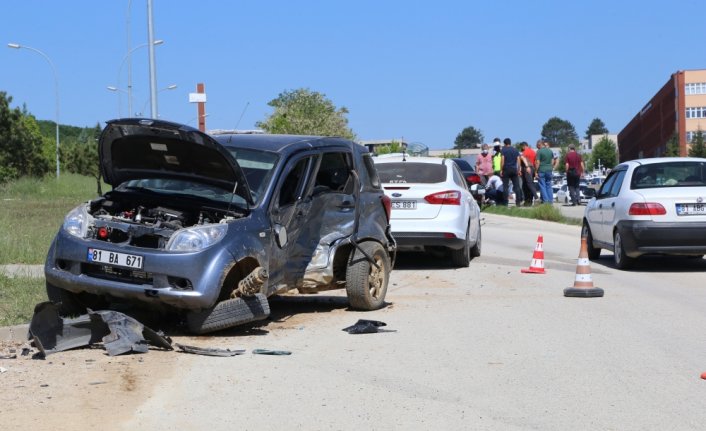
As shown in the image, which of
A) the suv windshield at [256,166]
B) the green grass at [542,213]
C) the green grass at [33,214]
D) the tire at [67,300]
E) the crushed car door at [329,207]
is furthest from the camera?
the green grass at [542,213]

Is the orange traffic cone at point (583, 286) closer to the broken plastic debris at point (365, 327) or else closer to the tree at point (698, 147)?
the broken plastic debris at point (365, 327)

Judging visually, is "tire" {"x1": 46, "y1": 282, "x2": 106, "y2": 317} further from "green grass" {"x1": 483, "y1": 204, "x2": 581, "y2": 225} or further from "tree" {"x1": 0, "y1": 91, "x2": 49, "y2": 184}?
"tree" {"x1": 0, "y1": 91, "x2": 49, "y2": 184}

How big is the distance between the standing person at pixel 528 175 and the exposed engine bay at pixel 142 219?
22.4m

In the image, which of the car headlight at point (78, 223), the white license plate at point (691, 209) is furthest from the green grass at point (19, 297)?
the white license plate at point (691, 209)

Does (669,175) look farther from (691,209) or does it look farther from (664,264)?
(664,264)

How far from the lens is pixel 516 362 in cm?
848

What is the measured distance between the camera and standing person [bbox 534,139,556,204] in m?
31.6

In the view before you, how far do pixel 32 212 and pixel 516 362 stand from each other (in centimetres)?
2514

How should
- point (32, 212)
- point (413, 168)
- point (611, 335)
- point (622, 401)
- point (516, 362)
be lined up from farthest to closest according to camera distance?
1. point (32, 212)
2. point (413, 168)
3. point (611, 335)
4. point (516, 362)
5. point (622, 401)

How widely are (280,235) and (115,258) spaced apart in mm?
1615

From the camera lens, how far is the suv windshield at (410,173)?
15914 millimetres

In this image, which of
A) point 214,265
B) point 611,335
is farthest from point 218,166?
point 611,335

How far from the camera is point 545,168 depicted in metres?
31.7

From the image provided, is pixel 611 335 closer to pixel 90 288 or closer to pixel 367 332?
pixel 367 332
